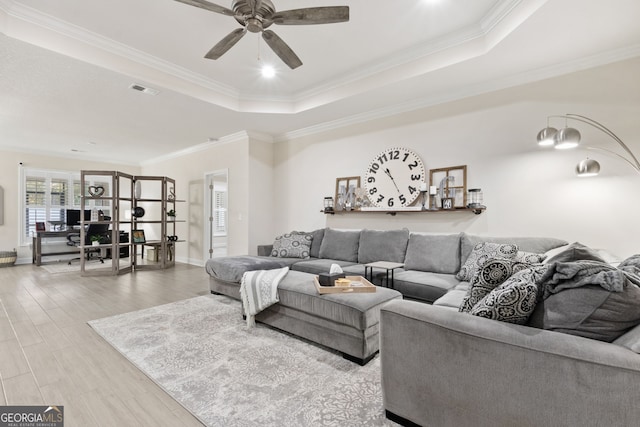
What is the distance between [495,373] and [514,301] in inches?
12.8

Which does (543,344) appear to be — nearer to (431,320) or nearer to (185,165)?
(431,320)

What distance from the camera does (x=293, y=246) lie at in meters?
4.71

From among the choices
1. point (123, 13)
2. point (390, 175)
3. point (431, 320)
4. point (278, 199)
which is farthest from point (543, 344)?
point (278, 199)

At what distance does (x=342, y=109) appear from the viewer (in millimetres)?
4512

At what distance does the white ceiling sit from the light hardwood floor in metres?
2.73

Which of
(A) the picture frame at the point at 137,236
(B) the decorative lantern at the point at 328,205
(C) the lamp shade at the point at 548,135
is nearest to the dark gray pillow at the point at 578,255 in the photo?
(C) the lamp shade at the point at 548,135

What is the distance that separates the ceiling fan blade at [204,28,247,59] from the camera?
7.80 feet

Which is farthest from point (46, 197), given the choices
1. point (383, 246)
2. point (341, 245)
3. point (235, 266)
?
point (383, 246)

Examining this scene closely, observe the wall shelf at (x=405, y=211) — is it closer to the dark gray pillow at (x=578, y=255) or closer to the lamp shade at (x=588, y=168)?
the lamp shade at (x=588, y=168)

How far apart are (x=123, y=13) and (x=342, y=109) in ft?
9.27

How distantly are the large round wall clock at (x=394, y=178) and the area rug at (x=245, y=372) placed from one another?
2.50 meters

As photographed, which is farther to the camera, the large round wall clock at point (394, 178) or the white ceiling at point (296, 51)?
the large round wall clock at point (394, 178)

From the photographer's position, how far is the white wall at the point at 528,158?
2.91 metres

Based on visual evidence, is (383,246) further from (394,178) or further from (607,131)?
(607,131)
